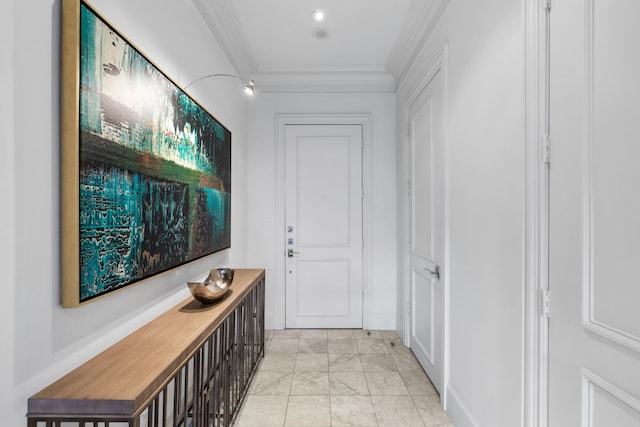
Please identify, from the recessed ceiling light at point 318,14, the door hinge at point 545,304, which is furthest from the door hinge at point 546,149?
the recessed ceiling light at point 318,14

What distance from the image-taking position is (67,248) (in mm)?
961

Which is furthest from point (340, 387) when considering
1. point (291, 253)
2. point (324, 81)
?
point (324, 81)

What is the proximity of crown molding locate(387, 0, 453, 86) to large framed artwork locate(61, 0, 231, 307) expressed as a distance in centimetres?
173

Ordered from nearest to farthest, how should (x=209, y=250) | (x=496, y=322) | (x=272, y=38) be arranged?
(x=496, y=322), (x=209, y=250), (x=272, y=38)

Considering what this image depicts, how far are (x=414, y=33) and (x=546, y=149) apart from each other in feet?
5.88

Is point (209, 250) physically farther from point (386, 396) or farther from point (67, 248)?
point (386, 396)

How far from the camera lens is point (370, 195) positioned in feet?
11.0

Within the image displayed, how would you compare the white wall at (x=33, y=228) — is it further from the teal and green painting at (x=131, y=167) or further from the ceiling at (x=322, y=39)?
the ceiling at (x=322, y=39)

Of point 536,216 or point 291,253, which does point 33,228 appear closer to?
point 536,216

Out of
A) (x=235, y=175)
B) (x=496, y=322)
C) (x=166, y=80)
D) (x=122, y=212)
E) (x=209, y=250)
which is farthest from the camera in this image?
(x=235, y=175)

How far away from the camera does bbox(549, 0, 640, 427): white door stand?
0.86 m

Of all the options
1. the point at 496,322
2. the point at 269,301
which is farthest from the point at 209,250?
the point at 496,322

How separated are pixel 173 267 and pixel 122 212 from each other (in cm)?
50

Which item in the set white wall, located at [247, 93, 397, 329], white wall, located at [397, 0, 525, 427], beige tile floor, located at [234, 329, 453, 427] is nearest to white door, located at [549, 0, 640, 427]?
white wall, located at [397, 0, 525, 427]
